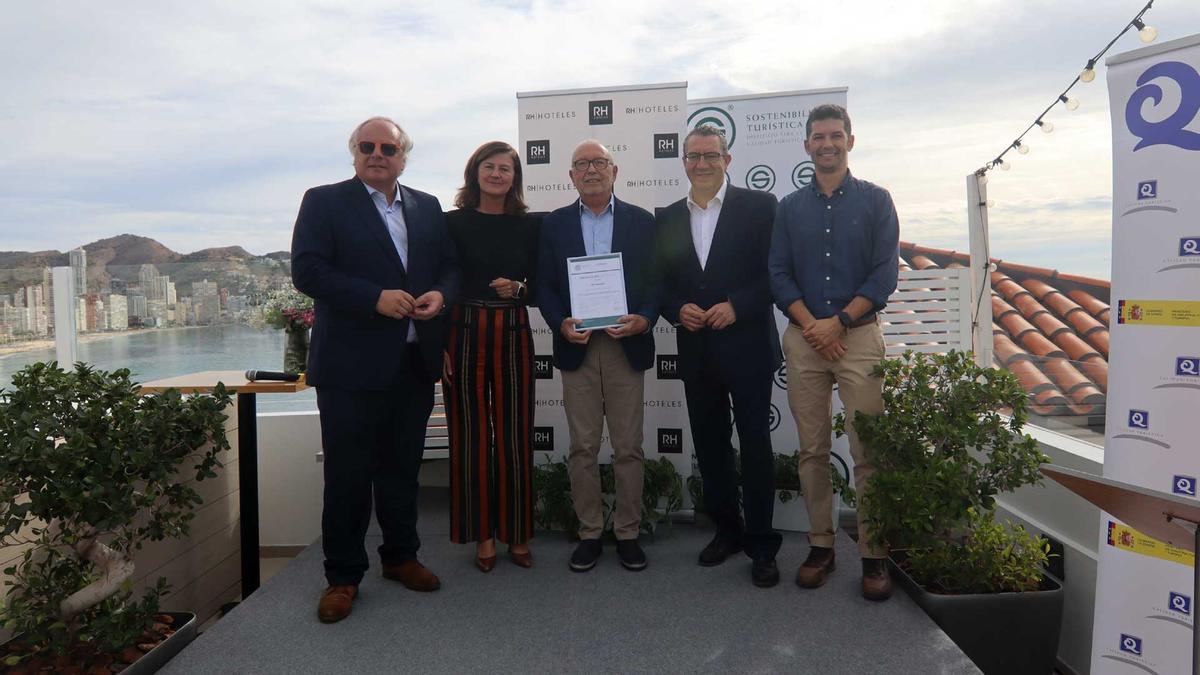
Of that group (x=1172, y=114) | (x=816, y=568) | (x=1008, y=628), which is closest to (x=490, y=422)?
(x=816, y=568)

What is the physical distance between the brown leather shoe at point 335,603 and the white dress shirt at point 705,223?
2.01 meters

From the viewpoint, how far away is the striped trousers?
3.04 metres

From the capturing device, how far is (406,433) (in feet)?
9.57

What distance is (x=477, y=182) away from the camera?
10.2ft

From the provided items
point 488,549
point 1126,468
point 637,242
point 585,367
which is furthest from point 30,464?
point 1126,468

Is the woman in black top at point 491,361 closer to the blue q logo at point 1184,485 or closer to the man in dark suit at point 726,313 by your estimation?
the man in dark suit at point 726,313

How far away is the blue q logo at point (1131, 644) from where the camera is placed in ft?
7.02

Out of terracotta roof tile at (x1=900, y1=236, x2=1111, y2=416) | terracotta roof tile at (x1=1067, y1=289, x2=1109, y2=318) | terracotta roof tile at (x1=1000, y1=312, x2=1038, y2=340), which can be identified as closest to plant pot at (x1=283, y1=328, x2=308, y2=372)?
terracotta roof tile at (x1=900, y1=236, x2=1111, y2=416)

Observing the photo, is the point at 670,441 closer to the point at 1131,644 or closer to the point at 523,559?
the point at 523,559

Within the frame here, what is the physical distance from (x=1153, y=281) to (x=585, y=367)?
203 centimetres

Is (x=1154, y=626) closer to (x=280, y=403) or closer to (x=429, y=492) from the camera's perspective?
(x=429, y=492)

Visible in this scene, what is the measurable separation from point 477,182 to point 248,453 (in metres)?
1.67

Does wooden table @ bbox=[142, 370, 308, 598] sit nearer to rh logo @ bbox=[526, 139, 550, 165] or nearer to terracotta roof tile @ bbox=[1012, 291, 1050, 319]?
rh logo @ bbox=[526, 139, 550, 165]

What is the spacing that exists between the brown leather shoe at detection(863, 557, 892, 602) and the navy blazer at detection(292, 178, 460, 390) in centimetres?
198
